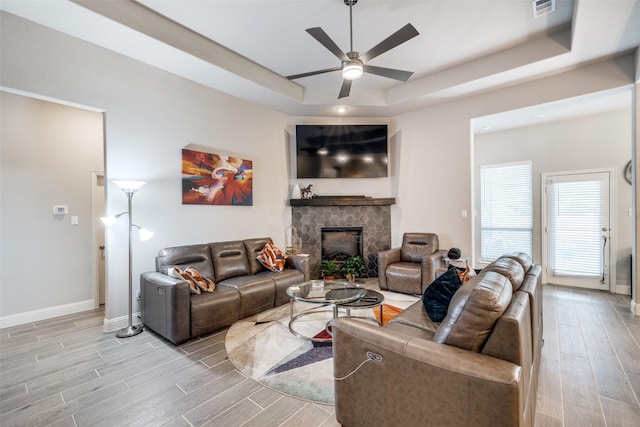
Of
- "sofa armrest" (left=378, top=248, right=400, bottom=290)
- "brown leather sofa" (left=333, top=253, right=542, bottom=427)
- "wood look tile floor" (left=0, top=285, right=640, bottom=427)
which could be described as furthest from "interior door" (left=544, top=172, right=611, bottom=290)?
"brown leather sofa" (left=333, top=253, right=542, bottom=427)

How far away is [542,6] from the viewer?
2.72 metres

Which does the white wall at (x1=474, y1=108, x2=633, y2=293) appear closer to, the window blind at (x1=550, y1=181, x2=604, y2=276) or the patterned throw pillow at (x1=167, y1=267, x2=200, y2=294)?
the window blind at (x1=550, y1=181, x2=604, y2=276)

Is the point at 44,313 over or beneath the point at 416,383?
beneath

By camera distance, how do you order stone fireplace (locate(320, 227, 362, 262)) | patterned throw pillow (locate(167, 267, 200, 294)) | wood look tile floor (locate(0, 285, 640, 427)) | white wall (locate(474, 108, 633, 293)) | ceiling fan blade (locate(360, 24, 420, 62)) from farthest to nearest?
stone fireplace (locate(320, 227, 362, 262)), white wall (locate(474, 108, 633, 293)), patterned throw pillow (locate(167, 267, 200, 294)), ceiling fan blade (locate(360, 24, 420, 62)), wood look tile floor (locate(0, 285, 640, 427))

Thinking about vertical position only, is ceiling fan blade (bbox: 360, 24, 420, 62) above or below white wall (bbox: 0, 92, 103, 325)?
above

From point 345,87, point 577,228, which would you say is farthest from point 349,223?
point 577,228

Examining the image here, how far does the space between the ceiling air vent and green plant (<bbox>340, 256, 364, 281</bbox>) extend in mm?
4078

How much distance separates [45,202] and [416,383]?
4.67 meters

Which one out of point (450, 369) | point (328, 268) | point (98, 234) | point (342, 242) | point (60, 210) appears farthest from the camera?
point (342, 242)

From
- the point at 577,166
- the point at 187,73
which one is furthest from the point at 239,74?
the point at 577,166

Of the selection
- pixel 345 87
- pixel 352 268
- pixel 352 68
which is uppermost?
pixel 345 87

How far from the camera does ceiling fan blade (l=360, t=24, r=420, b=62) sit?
2.33 m

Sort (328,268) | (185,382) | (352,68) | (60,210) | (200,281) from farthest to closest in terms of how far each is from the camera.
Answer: (328,268) < (60,210) < (200,281) < (352,68) < (185,382)

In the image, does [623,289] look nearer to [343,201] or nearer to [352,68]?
[343,201]
